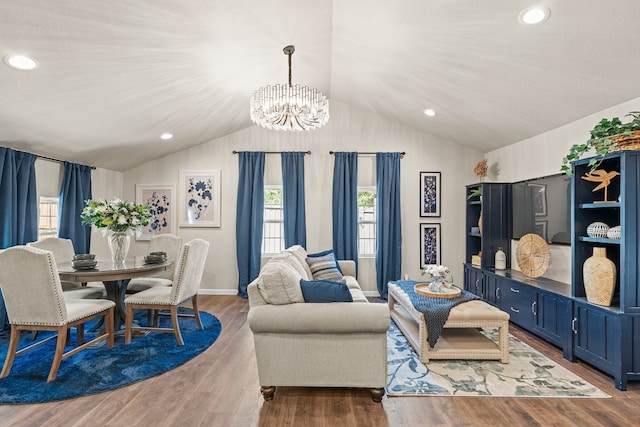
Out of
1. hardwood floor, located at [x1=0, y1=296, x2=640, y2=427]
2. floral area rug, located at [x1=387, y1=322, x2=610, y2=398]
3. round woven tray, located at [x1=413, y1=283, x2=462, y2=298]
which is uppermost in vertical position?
round woven tray, located at [x1=413, y1=283, x2=462, y2=298]

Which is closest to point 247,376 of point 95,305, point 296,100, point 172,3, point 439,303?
point 95,305

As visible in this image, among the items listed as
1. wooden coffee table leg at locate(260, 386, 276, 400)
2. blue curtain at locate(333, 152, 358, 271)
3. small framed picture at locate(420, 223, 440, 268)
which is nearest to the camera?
wooden coffee table leg at locate(260, 386, 276, 400)

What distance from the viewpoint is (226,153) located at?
582 cm

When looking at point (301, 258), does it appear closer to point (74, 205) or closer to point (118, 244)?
point (118, 244)

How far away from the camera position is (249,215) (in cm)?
567

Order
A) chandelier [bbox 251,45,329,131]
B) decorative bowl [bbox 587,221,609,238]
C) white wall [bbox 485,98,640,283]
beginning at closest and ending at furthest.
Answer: decorative bowl [bbox 587,221,609,238], chandelier [bbox 251,45,329,131], white wall [bbox 485,98,640,283]

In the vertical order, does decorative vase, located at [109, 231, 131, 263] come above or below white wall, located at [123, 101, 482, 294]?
below

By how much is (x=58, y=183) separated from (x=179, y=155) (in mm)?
1788

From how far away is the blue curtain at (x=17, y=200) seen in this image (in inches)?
148

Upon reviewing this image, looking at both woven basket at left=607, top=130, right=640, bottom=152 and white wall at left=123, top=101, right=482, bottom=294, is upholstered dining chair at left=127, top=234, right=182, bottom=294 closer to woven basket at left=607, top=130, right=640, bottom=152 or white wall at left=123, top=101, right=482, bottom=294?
white wall at left=123, top=101, right=482, bottom=294

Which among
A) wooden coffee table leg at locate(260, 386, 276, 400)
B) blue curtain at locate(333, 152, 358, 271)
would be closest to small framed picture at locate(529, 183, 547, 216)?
blue curtain at locate(333, 152, 358, 271)

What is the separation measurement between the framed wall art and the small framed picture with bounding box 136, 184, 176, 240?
185 millimetres

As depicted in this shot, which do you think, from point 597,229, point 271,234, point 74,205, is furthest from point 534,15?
point 74,205

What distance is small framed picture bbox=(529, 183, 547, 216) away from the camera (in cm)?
409
